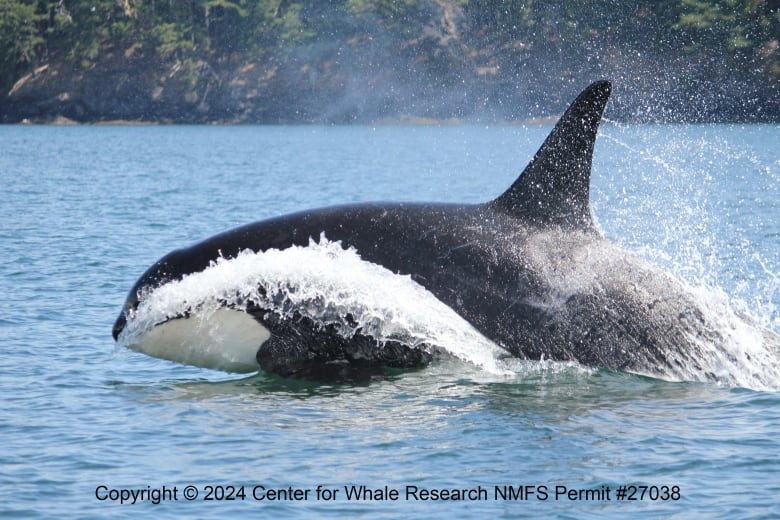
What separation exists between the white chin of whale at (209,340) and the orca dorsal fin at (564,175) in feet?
10.4

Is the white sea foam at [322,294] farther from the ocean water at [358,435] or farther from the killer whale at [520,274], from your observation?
the ocean water at [358,435]

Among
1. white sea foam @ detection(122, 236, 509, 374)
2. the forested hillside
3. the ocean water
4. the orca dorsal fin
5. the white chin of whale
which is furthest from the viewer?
the forested hillside

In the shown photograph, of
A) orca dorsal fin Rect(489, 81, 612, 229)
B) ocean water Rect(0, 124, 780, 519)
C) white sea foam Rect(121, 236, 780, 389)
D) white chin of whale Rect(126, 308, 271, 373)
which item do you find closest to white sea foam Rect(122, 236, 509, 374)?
white sea foam Rect(121, 236, 780, 389)

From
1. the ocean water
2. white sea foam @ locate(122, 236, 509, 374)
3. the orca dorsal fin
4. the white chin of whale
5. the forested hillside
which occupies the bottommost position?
the ocean water

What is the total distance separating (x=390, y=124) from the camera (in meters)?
129

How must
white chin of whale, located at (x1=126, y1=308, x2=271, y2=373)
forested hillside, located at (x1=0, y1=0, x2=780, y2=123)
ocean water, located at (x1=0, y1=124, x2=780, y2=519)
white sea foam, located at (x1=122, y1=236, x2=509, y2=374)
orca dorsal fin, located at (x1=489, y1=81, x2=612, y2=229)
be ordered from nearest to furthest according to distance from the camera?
1. ocean water, located at (x1=0, y1=124, x2=780, y2=519)
2. orca dorsal fin, located at (x1=489, y1=81, x2=612, y2=229)
3. white sea foam, located at (x1=122, y1=236, x2=509, y2=374)
4. white chin of whale, located at (x1=126, y1=308, x2=271, y2=373)
5. forested hillside, located at (x1=0, y1=0, x2=780, y2=123)

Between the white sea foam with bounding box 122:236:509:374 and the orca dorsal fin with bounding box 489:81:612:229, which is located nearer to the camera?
the orca dorsal fin with bounding box 489:81:612:229

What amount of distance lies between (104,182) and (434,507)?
43.1 m

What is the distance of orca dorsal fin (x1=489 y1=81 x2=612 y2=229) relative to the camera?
12.5 m

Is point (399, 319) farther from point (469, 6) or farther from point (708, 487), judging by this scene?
point (469, 6)

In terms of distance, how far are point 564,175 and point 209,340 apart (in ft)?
14.4

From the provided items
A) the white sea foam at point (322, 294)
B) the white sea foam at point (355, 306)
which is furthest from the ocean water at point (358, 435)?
the white sea foam at point (322, 294)

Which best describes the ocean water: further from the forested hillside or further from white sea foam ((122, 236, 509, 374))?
the forested hillside

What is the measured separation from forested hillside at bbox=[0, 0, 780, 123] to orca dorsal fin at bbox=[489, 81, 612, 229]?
93782 millimetres
